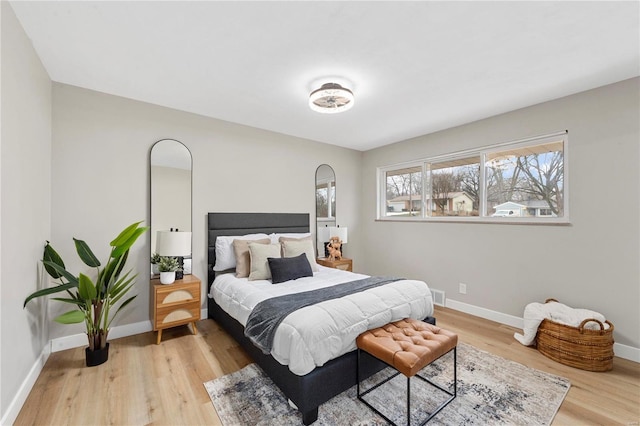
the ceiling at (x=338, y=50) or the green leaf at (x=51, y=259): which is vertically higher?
the ceiling at (x=338, y=50)

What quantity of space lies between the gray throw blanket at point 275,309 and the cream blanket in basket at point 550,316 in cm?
167

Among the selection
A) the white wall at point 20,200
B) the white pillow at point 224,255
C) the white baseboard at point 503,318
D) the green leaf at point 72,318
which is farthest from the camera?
the white pillow at point 224,255

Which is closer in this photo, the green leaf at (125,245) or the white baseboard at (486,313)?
the green leaf at (125,245)

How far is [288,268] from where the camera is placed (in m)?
3.08

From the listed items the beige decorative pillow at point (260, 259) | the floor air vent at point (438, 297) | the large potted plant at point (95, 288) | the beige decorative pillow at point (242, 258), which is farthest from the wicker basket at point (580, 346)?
the large potted plant at point (95, 288)

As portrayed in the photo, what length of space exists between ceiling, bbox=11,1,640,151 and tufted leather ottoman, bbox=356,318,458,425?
213 cm

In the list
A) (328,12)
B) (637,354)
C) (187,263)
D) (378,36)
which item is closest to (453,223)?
(637,354)

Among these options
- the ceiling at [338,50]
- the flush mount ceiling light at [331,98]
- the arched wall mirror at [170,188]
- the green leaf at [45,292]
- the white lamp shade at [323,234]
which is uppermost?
the ceiling at [338,50]

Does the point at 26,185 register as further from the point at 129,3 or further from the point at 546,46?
the point at 546,46

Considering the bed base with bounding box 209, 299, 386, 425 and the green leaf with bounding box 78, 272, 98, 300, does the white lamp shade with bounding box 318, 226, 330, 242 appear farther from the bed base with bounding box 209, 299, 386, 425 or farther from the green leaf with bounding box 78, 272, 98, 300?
the green leaf with bounding box 78, 272, 98, 300

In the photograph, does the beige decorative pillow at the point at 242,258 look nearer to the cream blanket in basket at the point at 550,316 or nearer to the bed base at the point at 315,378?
the bed base at the point at 315,378

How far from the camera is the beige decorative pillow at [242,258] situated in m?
3.21

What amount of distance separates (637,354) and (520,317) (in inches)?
35.3

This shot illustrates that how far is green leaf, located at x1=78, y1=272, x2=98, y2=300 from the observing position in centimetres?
220
